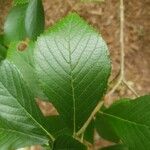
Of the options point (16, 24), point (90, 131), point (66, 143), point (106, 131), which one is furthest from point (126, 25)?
point (66, 143)

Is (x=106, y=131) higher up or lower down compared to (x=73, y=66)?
lower down

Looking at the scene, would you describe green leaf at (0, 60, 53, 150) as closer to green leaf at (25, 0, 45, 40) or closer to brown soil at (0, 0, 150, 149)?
green leaf at (25, 0, 45, 40)

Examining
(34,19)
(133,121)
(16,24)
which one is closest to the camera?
(133,121)

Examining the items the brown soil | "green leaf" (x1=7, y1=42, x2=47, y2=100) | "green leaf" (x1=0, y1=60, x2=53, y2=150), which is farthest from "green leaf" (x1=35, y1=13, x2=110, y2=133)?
the brown soil

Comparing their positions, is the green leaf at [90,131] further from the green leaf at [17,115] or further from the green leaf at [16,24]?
the green leaf at [16,24]

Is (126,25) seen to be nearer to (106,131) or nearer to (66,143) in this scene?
(106,131)

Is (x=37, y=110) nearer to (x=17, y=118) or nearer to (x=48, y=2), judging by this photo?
(x=17, y=118)

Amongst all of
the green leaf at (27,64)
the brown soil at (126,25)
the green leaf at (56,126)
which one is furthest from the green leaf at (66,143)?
the brown soil at (126,25)
